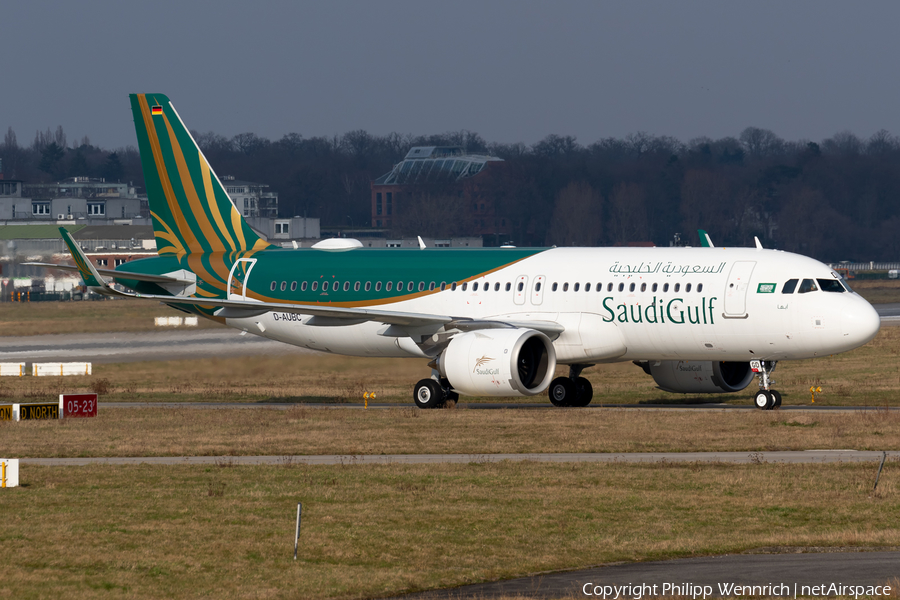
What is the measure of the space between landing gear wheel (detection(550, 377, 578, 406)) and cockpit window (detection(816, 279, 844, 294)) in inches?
346

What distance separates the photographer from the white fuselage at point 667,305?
3878 cm

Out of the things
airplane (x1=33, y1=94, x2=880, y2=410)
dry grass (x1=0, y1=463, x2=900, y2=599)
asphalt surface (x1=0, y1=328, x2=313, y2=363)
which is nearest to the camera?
dry grass (x1=0, y1=463, x2=900, y2=599)

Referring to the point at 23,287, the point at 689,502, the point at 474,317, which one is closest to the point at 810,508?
the point at 689,502

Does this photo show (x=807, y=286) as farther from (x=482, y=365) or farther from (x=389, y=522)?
(x=389, y=522)

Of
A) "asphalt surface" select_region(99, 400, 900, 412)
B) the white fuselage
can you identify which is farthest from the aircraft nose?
"asphalt surface" select_region(99, 400, 900, 412)

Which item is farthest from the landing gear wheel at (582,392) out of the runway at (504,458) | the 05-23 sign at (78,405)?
the 05-23 sign at (78,405)

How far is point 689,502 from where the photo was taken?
24312mm

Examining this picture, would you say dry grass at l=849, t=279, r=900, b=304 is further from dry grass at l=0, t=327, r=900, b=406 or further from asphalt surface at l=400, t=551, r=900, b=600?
asphalt surface at l=400, t=551, r=900, b=600

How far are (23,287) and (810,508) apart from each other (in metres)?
114

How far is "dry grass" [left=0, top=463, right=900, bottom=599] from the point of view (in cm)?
1859

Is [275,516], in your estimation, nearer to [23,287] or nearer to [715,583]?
[715,583]

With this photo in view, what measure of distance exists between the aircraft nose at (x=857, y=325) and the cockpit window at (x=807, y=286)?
41.7 inches

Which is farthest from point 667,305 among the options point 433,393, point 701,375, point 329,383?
point 329,383

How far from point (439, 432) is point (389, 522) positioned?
13.0 metres
